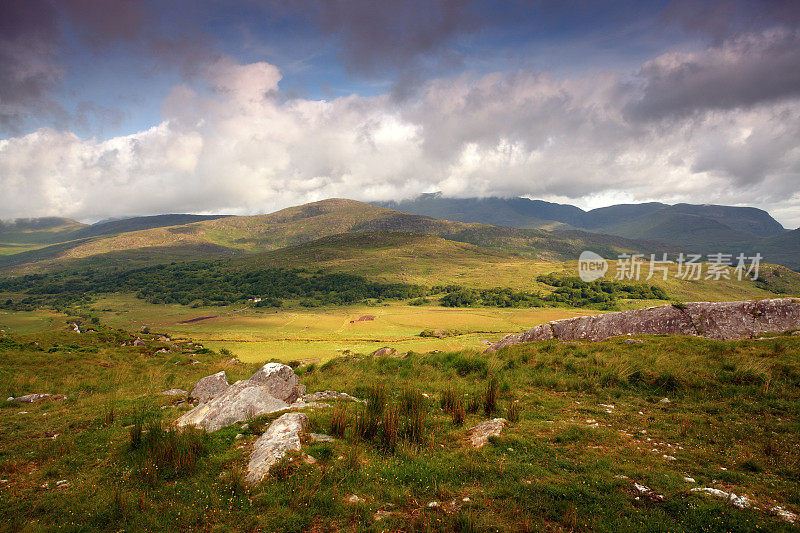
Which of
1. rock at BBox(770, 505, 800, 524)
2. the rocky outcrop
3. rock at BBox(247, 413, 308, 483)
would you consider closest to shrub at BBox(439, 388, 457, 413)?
rock at BBox(247, 413, 308, 483)

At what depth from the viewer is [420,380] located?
17.1 m

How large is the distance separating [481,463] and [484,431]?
2053mm

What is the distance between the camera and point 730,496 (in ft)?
20.1

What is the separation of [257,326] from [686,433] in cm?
11125

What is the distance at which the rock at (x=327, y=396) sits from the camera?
13672mm

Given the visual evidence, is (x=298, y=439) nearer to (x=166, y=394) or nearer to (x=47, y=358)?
(x=166, y=394)

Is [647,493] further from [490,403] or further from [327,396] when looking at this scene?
[327,396]

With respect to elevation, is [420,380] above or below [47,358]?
above

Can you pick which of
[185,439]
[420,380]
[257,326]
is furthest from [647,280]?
[185,439]

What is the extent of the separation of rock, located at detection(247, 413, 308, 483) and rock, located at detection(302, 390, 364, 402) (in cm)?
365

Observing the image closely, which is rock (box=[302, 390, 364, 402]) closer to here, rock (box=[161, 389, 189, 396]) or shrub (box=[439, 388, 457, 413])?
shrub (box=[439, 388, 457, 413])

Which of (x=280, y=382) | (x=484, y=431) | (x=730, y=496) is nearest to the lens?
(x=730, y=496)

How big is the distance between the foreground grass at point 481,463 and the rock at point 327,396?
0.93 metres

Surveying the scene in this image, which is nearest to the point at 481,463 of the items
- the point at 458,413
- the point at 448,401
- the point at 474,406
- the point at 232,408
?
the point at 458,413
